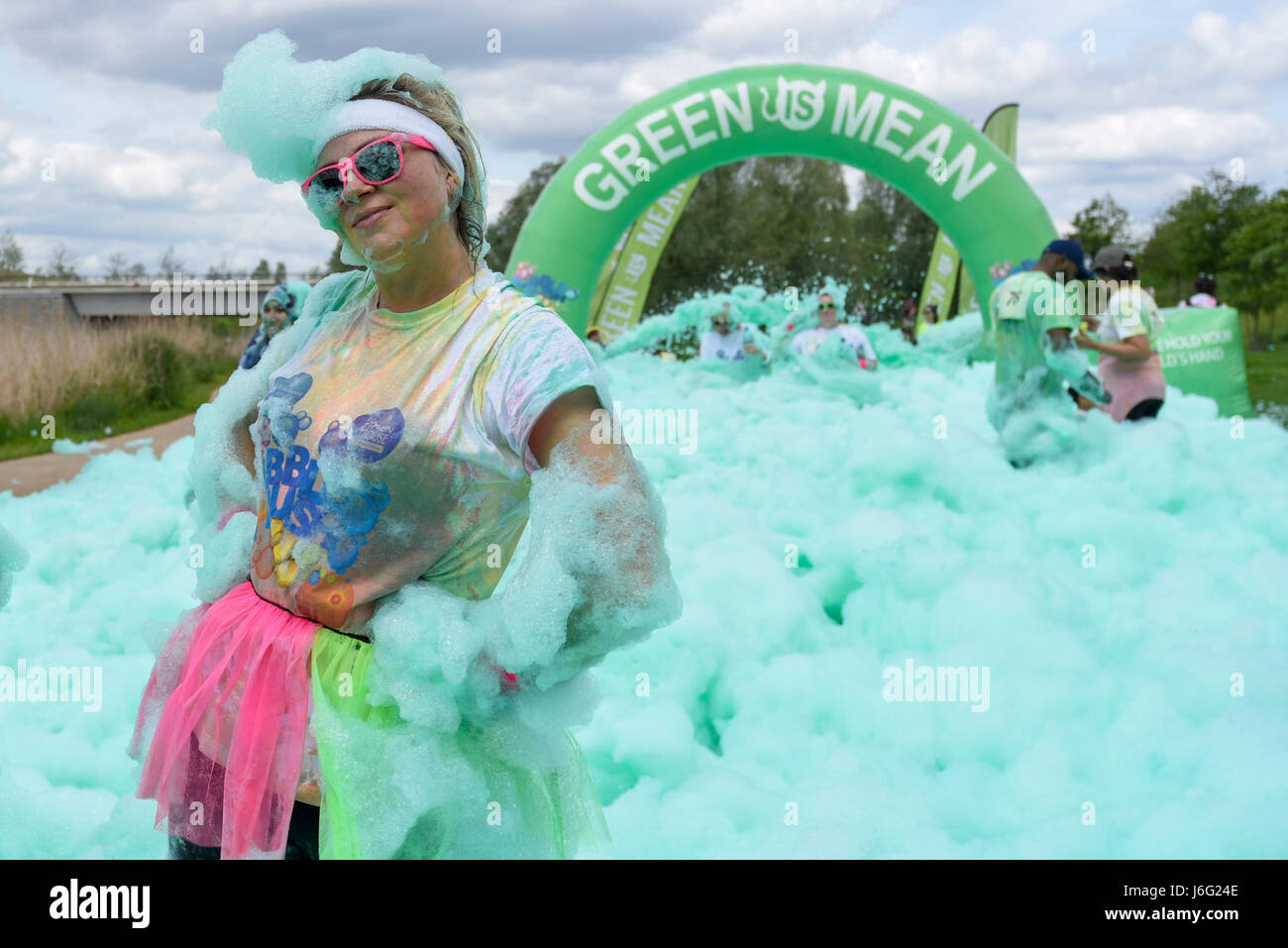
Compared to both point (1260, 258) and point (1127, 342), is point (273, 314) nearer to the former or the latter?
point (1127, 342)

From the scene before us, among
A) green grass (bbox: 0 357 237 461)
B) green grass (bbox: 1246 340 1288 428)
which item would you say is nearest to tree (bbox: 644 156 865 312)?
green grass (bbox: 1246 340 1288 428)

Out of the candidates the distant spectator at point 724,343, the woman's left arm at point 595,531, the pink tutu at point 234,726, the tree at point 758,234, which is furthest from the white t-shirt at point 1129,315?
the tree at point 758,234

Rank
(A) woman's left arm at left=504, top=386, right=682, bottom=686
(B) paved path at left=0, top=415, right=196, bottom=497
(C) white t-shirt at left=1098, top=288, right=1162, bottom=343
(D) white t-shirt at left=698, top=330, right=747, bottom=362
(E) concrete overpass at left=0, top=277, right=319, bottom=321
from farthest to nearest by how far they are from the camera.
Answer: (D) white t-shirt at left=698, top=330, right=747, bottom=362 < (B) paved path at left=0, top=415, right=196, bottom=497 < (C) white t-shirt at left=1098, top=288, right=1162, bottom=343 < (E) concrete overpass at left=0, top=277, right=319, bottom=321 < (A) woman's left arm at left=504, top=386, right=682, bottom=686

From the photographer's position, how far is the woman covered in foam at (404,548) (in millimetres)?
1330

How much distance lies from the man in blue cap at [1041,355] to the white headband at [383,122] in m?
4.28

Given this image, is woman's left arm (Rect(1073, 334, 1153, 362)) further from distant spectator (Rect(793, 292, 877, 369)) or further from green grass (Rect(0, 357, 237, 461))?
green grass (Rect(0, 357, 237, 461))

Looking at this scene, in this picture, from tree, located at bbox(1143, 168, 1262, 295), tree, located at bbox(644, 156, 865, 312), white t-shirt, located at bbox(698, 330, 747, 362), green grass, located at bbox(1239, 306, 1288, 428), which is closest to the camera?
white t-shirt, located at bbox(698, 330, 747, 362)

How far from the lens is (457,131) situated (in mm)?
1515

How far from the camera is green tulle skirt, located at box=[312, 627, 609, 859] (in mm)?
1404

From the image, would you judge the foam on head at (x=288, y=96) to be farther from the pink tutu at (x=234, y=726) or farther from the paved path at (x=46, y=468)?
the paved path at (x=46, y=468)

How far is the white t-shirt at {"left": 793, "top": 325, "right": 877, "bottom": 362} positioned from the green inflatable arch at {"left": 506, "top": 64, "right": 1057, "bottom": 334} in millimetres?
1396

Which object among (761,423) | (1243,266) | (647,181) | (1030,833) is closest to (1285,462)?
(761,423)

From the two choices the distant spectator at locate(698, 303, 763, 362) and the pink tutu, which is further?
the distant spectator at locate(698, 303, 763, 362)

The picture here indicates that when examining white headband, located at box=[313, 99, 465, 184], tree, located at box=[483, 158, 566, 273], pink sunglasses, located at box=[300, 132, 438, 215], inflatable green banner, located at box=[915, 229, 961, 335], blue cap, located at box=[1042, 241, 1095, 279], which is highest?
tree, located at box=[483, 158, 566, 273]
